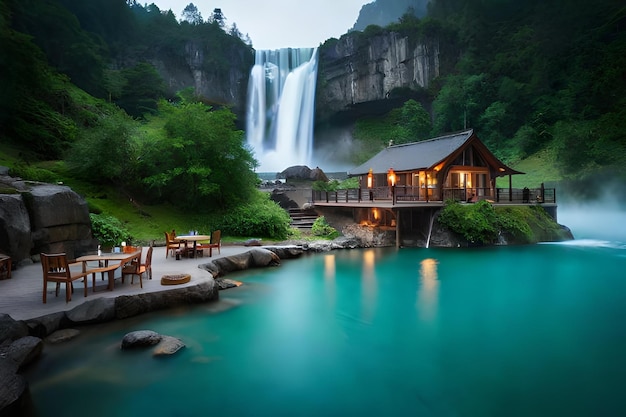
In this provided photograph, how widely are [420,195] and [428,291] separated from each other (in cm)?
1160

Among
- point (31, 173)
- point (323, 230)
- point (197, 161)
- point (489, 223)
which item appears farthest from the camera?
point (323, 230)

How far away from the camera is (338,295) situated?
11.0m

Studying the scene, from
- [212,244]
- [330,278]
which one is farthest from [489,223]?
[212,244]

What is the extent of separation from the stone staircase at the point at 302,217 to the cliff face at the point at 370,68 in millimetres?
32267

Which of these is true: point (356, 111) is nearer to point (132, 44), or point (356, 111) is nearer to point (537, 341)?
point (132, 44)

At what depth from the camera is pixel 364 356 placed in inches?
267

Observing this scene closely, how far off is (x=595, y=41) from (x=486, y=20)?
14136mm

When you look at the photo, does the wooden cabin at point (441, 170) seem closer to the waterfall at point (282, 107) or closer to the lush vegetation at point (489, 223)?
the lush vegetation at point (489, 223)

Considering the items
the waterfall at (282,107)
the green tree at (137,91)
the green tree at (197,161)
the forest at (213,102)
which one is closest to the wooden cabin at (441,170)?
the green tree at (197,161)

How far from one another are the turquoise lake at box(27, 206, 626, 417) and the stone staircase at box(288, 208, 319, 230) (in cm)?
976

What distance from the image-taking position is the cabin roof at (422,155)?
74.6 feet

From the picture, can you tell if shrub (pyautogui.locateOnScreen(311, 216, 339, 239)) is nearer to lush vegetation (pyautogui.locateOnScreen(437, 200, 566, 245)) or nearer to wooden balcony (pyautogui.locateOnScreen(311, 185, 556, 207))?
wooden balcony (pyautogui.locateOnScreen(311, 185, 556, 207))

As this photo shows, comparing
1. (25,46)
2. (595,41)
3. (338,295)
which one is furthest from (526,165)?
(25,46)

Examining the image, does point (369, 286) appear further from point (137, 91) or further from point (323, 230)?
point (137, 91)
